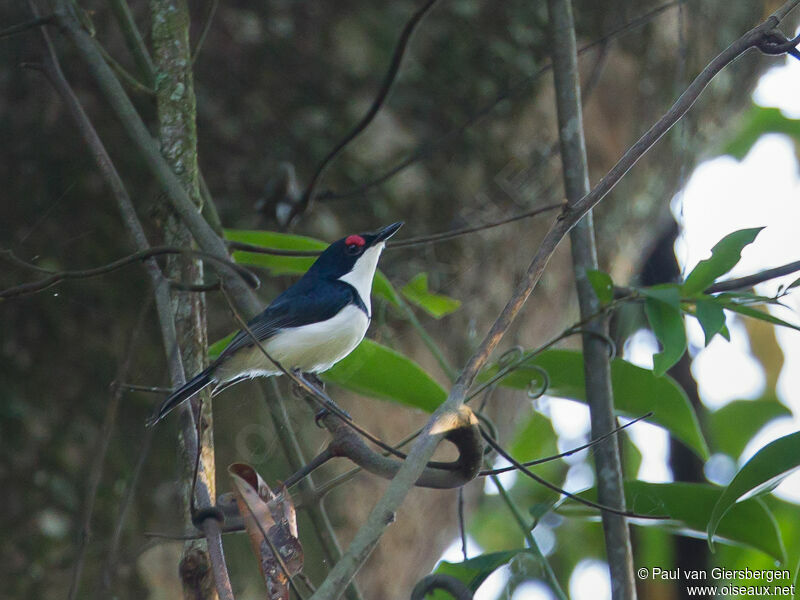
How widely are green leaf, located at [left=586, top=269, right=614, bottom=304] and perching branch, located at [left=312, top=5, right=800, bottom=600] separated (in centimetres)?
62

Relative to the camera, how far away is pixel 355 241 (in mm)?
2867

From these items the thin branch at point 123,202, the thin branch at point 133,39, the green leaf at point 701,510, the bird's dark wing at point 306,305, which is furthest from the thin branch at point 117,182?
the green leaf at point 701,510

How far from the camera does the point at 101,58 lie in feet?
7.98

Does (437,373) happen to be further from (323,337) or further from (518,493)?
(518,493)

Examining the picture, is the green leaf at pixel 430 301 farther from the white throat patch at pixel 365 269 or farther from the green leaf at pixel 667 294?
the green leaf at pixel 667 294

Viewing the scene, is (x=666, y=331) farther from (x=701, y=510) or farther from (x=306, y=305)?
(x=306, y=305)

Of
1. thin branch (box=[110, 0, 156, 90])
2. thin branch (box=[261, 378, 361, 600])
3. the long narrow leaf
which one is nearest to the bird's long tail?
thin branch (box=[261, 378, 361, 600])

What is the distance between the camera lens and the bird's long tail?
205 cm

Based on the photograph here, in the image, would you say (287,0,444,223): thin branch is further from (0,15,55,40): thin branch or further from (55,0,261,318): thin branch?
(0,15,55,40): thin branch

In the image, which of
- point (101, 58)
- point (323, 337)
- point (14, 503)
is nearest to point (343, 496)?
point (323, 337)

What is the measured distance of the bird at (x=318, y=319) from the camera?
8.05 feet

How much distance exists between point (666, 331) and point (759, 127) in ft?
14.0

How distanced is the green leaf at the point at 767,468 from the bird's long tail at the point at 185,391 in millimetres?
1158

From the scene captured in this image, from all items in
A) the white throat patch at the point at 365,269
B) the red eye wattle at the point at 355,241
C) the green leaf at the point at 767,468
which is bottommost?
the green leaf at the point at 767,468
